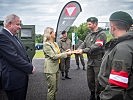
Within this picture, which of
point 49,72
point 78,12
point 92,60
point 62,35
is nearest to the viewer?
point 49,72

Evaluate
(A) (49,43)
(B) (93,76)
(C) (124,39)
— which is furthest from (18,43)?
(B) (93,76)

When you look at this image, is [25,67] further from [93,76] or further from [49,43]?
[93,76]

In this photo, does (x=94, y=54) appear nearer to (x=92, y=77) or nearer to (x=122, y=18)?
(x=92, y=77)

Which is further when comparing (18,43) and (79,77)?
(79,77)

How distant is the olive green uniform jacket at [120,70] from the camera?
124 inches

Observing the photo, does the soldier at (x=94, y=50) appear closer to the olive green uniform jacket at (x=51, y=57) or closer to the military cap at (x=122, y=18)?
the olive green uniform jacket at (x=51, y=57)

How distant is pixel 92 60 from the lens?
708 cm

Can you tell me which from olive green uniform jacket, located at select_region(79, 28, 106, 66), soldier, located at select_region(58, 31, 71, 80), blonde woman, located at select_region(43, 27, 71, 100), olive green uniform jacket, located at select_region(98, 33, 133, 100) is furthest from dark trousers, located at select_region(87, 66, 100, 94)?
soldier, located at select_region(58, 31, 71, 80)

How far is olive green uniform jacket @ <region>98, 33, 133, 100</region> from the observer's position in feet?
10.3

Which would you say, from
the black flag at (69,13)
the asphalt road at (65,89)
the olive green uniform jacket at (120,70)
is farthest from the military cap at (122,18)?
the black flag at (69,13)

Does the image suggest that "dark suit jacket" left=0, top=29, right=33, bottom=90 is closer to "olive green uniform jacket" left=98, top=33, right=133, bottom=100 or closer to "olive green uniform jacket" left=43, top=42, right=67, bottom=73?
"olive green uniform jacket" left=43, top=42, right=67, bottom=73

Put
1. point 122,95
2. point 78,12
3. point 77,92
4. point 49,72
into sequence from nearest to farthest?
point 122,95 → point 49,72 → point 77,92 → point 78,12

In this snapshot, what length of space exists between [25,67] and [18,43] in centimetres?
37

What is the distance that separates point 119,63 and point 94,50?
3811mm
